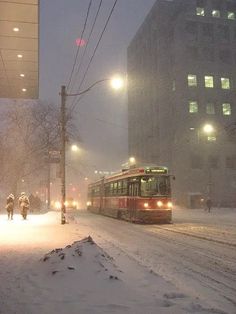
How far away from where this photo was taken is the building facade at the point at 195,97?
68438 mm

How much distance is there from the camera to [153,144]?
7856 centimetres

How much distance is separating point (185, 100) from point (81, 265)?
204ft

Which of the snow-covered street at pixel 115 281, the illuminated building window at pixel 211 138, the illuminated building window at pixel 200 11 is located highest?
the illuminated building window at pixel 200 11

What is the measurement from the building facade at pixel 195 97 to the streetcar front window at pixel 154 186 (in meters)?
37.3

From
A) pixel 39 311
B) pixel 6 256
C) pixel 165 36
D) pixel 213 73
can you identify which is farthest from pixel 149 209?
pixel 165 36

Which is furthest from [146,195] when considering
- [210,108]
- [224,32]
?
[224,32]

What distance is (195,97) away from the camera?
70.3m

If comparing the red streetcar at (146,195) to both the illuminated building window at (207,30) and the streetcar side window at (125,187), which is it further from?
the illuminated building window at (207,30)

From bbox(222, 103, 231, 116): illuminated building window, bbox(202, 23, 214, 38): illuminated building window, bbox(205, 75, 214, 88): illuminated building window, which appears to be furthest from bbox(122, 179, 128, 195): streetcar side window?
bbox(202, 23, 214, 38): illuminated building window

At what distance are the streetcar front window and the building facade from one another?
3726cm

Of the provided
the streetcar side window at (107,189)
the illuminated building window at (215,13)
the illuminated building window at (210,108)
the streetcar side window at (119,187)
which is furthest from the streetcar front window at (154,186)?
the illuminated building window at (215,13)

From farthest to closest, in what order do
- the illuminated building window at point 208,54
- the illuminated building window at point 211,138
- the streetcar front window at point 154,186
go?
the illuminated building window at point 208,54, the illuminated building window at point 211,138, the streetcar front window at point 154,186

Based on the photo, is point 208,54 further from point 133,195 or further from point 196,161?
point 133,195

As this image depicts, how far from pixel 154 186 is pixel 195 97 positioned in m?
44.2
